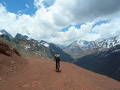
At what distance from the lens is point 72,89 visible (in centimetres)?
2247

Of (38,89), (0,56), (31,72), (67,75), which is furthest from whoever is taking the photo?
(0,56)

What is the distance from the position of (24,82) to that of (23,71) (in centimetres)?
624

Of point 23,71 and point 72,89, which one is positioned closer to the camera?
point 72,89

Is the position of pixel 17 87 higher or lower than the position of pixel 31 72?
lower

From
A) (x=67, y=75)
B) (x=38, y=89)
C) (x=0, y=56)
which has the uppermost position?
(x=0, y=56)

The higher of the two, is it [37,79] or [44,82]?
[37,79]

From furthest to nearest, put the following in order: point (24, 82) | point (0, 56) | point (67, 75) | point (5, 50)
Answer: point (5, 50) < point (0, 56) < point (67, 75) < point (24, 82)

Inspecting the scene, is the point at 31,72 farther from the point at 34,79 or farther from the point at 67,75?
the point at 67,75

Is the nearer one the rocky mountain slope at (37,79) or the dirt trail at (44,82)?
the dirt trail at (44,82)

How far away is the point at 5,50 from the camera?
35.4m

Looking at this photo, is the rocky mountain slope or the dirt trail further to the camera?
the rocky mountain slope

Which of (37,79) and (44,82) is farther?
(37,79)

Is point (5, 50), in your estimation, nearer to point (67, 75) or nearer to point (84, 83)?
point (67, 75)

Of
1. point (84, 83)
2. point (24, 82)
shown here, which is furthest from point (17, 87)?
point (84, 83)
